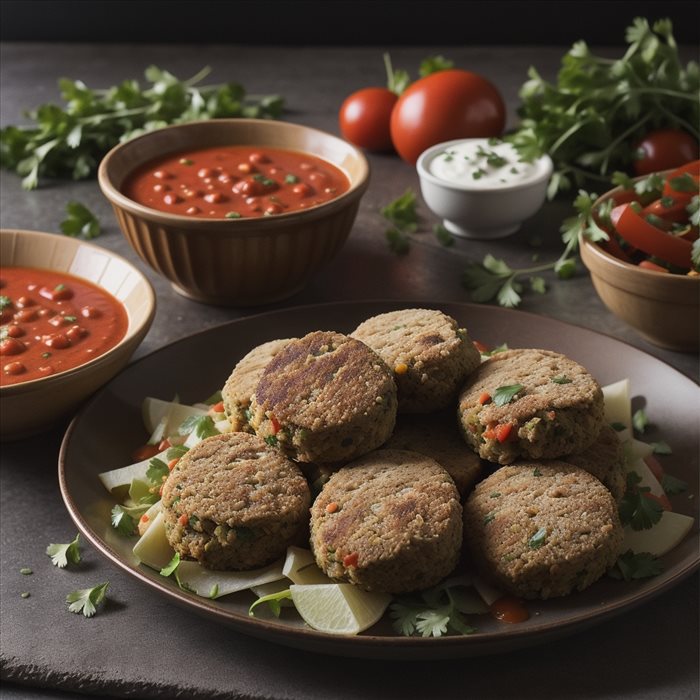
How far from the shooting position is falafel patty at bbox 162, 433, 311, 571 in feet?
8.98

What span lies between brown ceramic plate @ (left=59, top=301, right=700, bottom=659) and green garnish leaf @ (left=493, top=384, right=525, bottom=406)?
538 millimetres

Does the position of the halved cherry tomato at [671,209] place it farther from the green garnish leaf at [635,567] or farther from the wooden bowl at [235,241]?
the green garnish leaf at [635,567]

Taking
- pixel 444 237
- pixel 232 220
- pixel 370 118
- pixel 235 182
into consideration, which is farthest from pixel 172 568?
pixel 370 118

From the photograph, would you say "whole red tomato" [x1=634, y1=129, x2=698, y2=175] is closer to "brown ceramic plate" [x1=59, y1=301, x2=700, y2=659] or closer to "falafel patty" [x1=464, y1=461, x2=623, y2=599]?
"brown ceramic plate" [x1=59, y1=301, x2=700, y2=659]

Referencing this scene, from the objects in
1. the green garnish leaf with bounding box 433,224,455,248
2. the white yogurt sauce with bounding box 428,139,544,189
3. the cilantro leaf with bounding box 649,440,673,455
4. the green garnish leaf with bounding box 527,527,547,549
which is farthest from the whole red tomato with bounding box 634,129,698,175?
the green garnish leaf with bounding box 527,527,547,549

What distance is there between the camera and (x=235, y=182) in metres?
4.54

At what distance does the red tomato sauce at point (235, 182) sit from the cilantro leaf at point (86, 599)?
1.75m

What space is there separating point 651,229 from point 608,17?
452cm

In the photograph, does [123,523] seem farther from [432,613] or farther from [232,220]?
[232,220]

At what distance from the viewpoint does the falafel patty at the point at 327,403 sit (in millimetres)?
2854

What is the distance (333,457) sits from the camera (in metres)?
2.89

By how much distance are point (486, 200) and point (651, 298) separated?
1180 millimetres

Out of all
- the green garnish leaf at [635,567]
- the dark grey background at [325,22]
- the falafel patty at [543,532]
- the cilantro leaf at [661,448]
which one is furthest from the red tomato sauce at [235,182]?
the dark grey background at [325,22]

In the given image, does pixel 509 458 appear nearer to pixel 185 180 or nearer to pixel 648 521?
pixel 648 521
